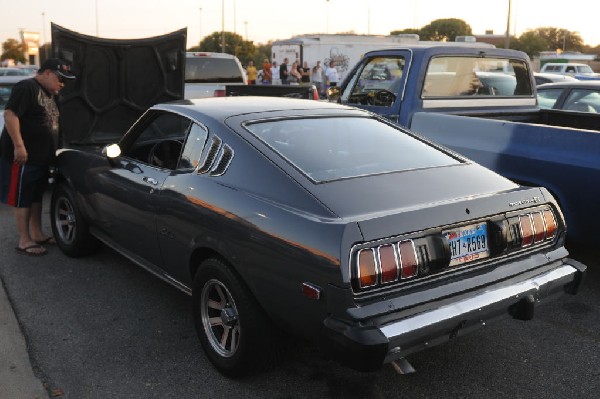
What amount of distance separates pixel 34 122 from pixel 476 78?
4626 mm

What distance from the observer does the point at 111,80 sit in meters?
6.40

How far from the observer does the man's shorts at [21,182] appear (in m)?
5.60

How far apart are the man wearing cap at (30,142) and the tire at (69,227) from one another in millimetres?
229

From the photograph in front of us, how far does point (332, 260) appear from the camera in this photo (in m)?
2.63

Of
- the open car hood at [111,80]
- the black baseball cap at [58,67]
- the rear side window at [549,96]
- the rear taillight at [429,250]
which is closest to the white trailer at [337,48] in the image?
the rear side window at [549,96]

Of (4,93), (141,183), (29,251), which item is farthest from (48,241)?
(4,93)

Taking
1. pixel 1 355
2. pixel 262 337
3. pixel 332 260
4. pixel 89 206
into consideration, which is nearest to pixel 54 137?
pixel 89 206

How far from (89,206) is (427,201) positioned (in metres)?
3.06

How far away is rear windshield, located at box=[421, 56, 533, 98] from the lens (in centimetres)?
635

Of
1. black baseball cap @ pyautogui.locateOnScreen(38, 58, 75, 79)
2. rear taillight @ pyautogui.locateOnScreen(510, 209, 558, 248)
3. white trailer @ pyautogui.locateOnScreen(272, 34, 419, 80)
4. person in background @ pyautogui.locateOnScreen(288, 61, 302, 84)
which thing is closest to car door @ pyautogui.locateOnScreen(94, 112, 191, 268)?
Answer: black baseball cap @ pyautogui.locateOnScreen(38, 58, 75, 79)

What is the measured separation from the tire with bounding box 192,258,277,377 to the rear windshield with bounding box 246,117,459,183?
2.38ft

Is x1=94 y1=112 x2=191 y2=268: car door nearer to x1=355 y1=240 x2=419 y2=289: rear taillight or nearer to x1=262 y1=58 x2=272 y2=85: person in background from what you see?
x1=355 y1=240 x2=419 y2=289: rear taillight

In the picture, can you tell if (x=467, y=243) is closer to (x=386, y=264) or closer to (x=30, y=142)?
(x=386, y=264)

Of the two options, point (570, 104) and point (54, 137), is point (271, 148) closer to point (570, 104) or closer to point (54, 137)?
point (54, 137)
